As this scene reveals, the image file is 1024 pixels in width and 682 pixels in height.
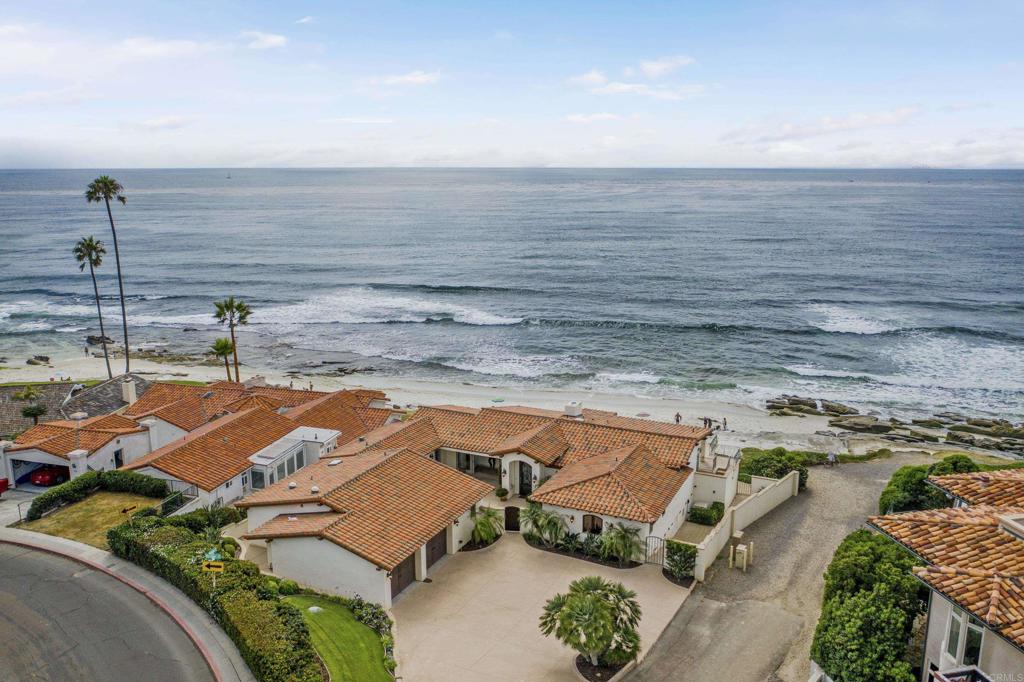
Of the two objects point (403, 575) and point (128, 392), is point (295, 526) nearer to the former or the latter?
point (403, 575)

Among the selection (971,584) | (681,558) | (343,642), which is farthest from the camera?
(681,558)

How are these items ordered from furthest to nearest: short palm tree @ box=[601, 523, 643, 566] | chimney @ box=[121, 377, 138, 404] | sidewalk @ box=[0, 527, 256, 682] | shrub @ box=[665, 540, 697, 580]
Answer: chimney @ box=[121, 377, 138, 404] < short palm tree @ box=[601, 523, 643, 566] < shrub @ box=[665, 540, 697, 580] < sidewalk @ box=[0, 527, 256, 682]

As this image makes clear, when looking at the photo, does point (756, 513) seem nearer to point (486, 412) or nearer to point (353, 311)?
point (486, 412)

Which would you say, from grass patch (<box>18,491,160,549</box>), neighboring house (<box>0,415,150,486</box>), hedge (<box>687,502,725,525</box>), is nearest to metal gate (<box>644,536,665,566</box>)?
hedge (<box>687,502,725,525</box>)

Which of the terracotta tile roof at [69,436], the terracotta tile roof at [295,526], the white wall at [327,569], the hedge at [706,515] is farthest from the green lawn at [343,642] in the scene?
the terracotta tile roof at [69,436]

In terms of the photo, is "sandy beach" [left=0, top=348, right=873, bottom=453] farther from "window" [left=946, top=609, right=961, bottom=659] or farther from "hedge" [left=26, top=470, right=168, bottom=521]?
"window" [left=946, top=609, right=961, bottom=659]

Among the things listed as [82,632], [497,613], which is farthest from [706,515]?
[82,632]
